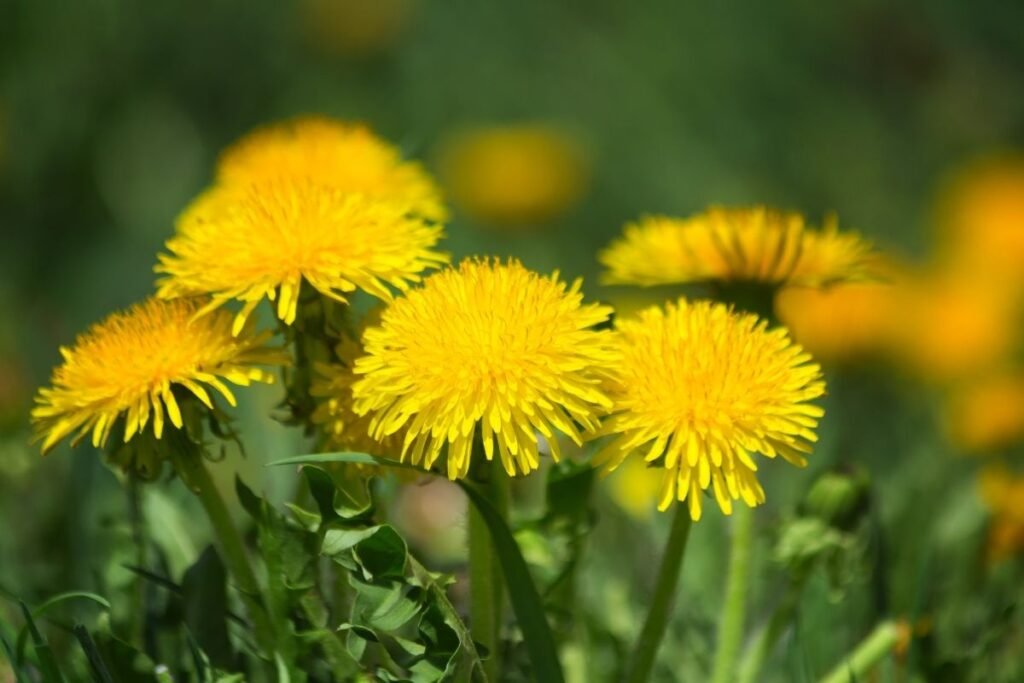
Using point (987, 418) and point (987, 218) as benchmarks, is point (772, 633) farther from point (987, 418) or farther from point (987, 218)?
point (987, 218)

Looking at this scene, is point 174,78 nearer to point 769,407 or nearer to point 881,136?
point 881,136

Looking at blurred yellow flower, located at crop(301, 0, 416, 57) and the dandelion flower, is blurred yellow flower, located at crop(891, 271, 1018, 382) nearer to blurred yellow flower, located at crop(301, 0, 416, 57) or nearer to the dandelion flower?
the dandelion flower

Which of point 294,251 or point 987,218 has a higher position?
point 987,218

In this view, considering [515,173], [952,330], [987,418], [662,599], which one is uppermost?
[515,173]

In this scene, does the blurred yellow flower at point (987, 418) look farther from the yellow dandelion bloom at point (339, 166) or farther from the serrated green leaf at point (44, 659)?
the serrated green leaf at point (44, 659)

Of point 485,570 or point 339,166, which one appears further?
point 339,166

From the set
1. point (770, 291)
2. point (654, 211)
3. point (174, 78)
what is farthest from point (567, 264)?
point (770, 291)

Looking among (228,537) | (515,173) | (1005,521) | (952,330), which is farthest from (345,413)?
(515,173)
